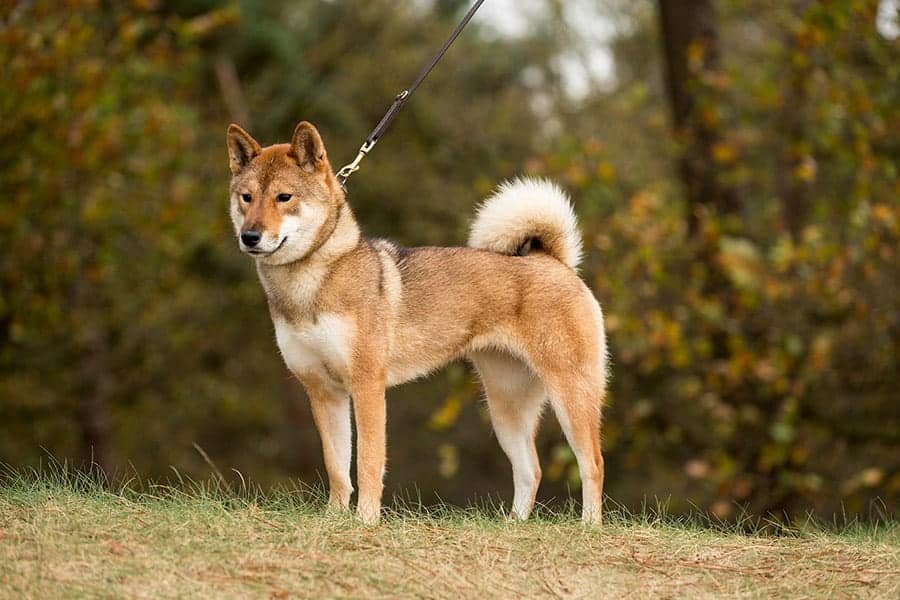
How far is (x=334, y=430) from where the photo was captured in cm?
648

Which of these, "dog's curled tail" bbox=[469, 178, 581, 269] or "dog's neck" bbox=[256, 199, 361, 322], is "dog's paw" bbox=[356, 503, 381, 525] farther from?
"dog's curled tail" bbox=[469, 178, 581, 269]

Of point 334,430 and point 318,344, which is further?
point 334,430

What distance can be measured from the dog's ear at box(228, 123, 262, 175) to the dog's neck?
546mm

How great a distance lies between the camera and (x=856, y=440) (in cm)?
1222

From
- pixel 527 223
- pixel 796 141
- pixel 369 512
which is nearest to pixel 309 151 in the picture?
pixel 527 223

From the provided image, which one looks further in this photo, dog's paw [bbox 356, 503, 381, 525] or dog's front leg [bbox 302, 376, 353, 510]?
dog's front leg [bbox 302, 376, 353, 510]

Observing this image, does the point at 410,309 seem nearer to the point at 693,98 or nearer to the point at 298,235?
the point at 298,235

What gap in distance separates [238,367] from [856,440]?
12180 mm

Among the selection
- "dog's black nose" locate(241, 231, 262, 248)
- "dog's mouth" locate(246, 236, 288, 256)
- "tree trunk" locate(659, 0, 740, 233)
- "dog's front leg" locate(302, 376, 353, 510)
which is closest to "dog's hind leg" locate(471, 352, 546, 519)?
"dog's front leg" locate(302, 376, 353, 510)

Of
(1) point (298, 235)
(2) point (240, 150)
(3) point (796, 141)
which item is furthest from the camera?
(3) point (796, 141)

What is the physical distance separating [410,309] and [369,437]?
31.8 inches

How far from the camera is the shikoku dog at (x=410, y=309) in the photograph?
20.1ft

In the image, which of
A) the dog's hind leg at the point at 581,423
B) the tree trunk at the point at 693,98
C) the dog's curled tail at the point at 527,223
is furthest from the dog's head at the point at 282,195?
the tree trunk at the point at 693,98

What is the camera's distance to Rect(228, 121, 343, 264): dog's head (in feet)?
19.6
